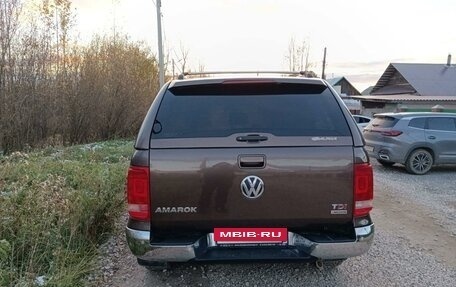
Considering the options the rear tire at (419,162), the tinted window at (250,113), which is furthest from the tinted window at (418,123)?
the tinted window at (250,113)

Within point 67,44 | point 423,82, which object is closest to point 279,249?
point 67,44

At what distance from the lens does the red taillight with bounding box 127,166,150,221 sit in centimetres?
267

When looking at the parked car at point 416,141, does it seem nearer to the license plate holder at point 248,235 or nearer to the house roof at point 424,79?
the license plate holder at point 248,235

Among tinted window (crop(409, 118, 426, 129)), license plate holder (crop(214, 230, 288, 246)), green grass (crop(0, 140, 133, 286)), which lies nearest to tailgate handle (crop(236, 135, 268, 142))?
license plate holder (crop(214, 230, 288, 246))

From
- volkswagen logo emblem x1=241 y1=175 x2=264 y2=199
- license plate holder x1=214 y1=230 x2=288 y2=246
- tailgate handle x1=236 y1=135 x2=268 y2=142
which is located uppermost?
tailgate handle x1=236 y1=135 x2=268 y2=142

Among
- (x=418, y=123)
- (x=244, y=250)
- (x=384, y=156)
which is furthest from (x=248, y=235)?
(x=418, y=123)

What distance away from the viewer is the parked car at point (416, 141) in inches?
380

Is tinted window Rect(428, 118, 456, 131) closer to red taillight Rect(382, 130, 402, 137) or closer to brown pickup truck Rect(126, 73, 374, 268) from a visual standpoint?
red taillight Rect(382, 130, 402, 137)

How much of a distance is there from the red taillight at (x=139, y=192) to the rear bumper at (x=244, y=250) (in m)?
0.15

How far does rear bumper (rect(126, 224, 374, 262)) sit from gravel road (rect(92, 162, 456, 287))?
0.17 meters

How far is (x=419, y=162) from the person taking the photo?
9.77 metres

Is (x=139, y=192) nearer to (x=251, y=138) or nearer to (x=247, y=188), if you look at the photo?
(x=247, y=188)

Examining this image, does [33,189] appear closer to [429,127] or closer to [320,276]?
[320,276]

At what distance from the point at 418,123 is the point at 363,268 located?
7484 millimetres
